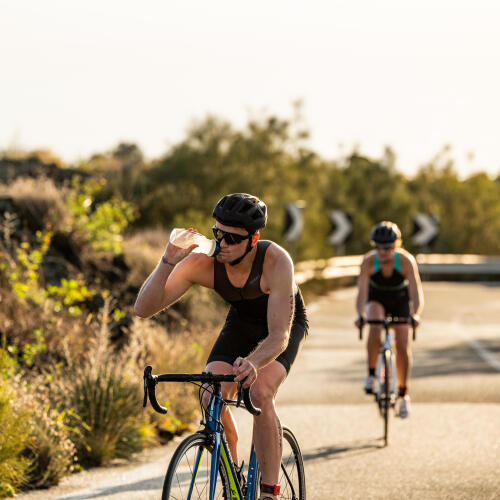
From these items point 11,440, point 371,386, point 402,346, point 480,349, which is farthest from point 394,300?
A: point 480,349

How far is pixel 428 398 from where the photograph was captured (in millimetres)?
12211

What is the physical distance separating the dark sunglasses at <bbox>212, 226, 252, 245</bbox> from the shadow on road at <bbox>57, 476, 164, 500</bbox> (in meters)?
2.65

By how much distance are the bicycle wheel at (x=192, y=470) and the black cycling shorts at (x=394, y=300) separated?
19.0 feet

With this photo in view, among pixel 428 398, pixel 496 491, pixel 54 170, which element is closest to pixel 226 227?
pixel 496 491

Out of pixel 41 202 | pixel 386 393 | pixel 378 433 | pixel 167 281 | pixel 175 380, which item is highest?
pixel 41 202

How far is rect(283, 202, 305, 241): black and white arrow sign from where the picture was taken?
26.6 m

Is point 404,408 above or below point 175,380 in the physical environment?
below

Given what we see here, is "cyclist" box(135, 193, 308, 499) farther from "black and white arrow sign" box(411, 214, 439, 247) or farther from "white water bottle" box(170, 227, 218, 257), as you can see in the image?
"black and white arrow sign" box(411, 214, 439, 247)

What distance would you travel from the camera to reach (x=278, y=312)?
5.43 meters

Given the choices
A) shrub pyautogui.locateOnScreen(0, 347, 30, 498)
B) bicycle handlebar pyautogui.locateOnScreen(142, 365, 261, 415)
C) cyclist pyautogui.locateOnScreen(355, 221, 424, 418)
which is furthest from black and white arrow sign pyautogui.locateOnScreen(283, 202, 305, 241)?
bicycle handlebar pyautogui.locateOnScreen(142, 365, 261, 415)

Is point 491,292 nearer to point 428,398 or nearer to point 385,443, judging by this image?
point 428,398

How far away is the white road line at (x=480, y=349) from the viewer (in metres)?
15.4

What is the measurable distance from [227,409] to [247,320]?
60 centimetres

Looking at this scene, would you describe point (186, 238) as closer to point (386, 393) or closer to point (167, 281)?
point (167, 281)
